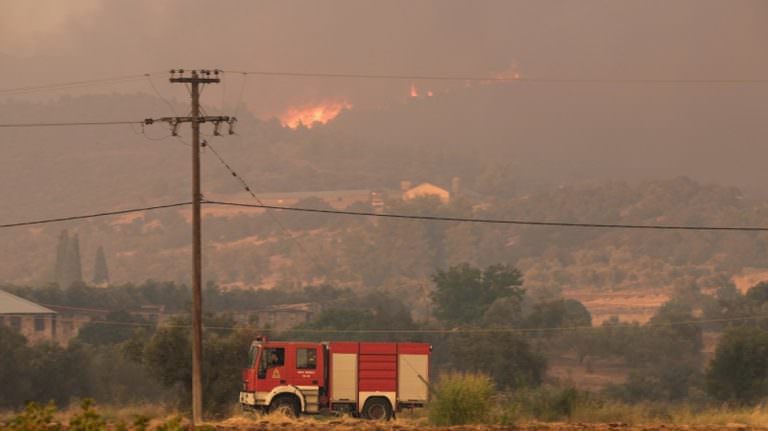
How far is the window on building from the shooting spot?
50.9m

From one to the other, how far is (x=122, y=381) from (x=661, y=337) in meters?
93.6

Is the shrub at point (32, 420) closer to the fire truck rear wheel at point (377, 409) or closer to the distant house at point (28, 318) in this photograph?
the fire truck rear wheel at point (377, 409)

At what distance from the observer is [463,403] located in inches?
1745

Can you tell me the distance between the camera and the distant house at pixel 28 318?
145875mm

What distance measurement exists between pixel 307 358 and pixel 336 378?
141 cm

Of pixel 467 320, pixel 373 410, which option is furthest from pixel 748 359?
pixel 467 320

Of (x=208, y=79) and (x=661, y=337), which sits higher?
(x=208, y=79)

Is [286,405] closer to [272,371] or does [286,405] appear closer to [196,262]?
[272,371]

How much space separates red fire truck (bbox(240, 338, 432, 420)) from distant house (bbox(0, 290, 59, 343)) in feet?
278

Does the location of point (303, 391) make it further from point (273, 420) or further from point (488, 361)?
point (488, 361)

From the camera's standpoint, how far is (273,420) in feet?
151

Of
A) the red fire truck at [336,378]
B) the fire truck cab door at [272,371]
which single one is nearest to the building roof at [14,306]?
the red fire truck at [336,378]

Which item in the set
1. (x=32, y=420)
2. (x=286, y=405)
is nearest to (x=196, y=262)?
(x=286, y=405)

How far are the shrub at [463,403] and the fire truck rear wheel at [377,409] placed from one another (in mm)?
7139
